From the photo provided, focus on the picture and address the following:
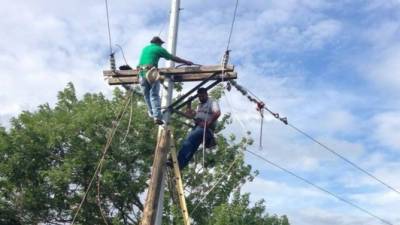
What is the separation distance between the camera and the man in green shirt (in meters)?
8.87

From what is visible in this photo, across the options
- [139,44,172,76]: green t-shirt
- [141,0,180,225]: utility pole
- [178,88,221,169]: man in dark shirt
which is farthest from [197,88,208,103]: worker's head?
[139,44,172,76]: green t-shirt

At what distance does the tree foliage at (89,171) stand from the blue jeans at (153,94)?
12.7 meters

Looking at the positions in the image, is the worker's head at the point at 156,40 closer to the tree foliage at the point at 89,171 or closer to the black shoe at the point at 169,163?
the black shoe at the point at 169,163

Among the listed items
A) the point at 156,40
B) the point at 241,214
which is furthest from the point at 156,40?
the point at 241,214

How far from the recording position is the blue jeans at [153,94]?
29.1ft

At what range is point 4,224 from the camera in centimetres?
2264

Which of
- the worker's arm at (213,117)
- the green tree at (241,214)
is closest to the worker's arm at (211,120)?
the worker's arm at (213,117)

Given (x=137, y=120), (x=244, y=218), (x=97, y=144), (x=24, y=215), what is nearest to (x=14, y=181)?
(x=24, y=215)

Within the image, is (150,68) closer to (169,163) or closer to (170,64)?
(170,64)

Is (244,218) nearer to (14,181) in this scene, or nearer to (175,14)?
(14,181)

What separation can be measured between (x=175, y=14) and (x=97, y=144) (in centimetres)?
1298

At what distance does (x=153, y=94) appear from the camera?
8.91 meters

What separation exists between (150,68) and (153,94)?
0.38 m

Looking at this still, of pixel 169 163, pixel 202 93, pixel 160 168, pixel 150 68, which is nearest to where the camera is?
pixel 160 168
